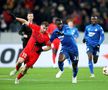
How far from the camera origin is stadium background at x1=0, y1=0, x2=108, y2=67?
2894cm

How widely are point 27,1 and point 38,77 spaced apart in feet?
37.4

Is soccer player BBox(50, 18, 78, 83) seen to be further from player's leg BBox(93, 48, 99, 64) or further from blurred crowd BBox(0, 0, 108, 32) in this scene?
blurred crowd BBox(0, 0, 108, 32)

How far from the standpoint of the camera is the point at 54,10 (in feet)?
104

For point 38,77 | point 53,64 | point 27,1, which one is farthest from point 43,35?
point 27,1

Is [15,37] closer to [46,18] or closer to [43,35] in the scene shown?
[46,18]

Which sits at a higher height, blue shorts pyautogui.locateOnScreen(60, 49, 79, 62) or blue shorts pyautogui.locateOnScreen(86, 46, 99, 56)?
blue shorts pyautogui.locateOnScreen(60, 49, 79, 62)

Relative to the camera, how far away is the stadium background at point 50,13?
94.9ft

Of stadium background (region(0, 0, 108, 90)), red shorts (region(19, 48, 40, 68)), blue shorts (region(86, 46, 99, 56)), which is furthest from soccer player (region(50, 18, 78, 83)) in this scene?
blue shorts (region(86, 46, 99, 56))

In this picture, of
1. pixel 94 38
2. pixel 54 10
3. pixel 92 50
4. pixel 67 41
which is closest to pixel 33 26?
pixel 67 41

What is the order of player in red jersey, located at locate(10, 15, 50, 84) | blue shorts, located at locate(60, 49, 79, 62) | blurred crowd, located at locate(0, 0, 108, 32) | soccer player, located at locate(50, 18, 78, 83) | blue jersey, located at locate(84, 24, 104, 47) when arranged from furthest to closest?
blurred crowd, located at locate(0, 0, 108, 32) < blue jersey, located at locate(84, 24, 104, 47) < blue shorts, located at locate(60, 49, 79, 62) < soccer player, located at locate(50, 18, 78, 83) < player in red jersey, located at locate(10, 15, 50, 84)

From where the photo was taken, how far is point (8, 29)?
31250mm

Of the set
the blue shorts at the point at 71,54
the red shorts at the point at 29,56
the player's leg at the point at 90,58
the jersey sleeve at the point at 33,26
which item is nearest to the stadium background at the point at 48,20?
the player's leg at the point at 90,58

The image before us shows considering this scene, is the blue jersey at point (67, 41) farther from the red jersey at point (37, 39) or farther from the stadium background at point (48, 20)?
the stadium background at point (48, 20)

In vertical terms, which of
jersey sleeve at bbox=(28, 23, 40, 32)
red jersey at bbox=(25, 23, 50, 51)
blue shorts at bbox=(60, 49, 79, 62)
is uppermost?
jersey sleeve at bbox=(28, 23, 40, 32)
